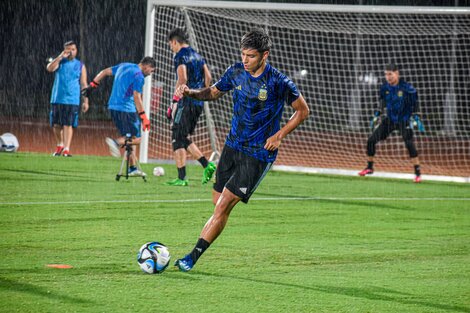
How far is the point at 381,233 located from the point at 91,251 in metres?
3.54

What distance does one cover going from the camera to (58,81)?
18.0 meters

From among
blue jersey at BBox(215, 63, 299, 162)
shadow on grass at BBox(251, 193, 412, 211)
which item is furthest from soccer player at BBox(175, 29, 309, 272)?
shadow on grass at BBox(251, 193, 412, 211)

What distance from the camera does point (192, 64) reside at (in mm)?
13891

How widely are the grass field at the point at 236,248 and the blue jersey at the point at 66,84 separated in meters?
3.12

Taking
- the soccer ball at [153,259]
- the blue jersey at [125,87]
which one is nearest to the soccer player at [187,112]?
the blue jersey at [125,87]

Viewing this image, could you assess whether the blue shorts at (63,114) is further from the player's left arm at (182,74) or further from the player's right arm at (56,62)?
the player's left arm at (182,74)

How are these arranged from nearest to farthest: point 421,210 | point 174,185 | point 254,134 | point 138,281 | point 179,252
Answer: point 138,281 → point 254,134 → point 179,252 → point 421,210 → point 174,185

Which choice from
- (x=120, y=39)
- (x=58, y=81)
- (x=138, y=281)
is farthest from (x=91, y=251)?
(x=120, y=39)

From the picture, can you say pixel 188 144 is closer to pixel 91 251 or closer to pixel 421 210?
pixel 421 210

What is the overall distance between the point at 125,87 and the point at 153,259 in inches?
324

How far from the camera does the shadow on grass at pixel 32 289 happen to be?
5953 mm

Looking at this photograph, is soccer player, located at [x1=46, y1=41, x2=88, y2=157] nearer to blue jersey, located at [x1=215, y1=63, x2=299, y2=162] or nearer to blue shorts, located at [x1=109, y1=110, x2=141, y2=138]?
blue shorts, located at [x1=109, y1=110, x2=141, y2=138]

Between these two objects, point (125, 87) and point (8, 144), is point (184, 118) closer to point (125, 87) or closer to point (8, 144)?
point (125, 87)

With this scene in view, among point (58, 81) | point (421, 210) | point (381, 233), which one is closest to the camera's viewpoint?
point (381, 233)
